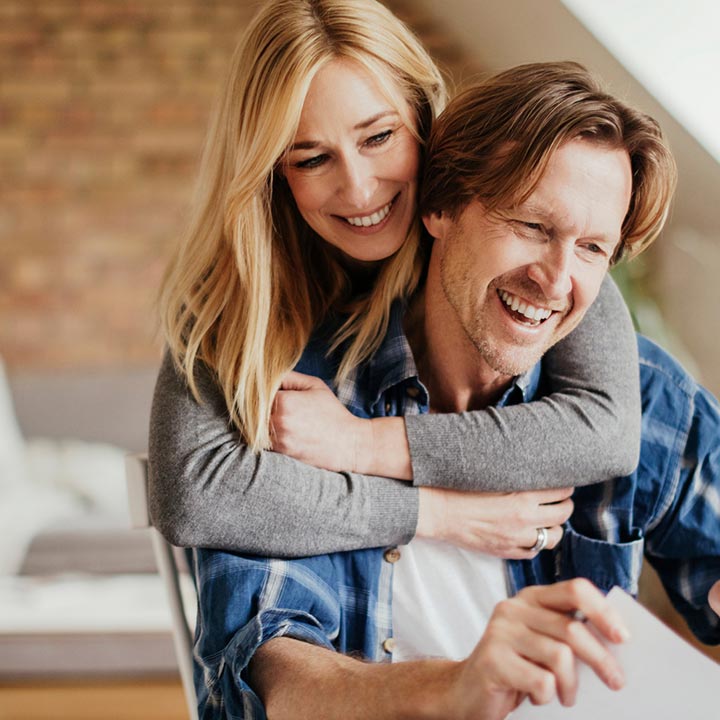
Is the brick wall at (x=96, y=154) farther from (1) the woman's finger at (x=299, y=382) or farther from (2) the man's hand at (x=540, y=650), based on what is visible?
(2) the man's hand at (x=540, y=650)

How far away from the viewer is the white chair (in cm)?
114

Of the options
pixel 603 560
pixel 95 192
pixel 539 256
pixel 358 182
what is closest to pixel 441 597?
pixel 603 560

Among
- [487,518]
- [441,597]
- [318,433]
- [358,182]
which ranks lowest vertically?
[441,597]

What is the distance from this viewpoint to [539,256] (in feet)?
3.54

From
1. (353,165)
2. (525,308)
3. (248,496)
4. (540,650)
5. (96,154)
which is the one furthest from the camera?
(96,154)

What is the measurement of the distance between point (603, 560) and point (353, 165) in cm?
57

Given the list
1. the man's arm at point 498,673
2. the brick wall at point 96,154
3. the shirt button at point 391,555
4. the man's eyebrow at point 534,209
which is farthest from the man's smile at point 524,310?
the brick wall at point 96,154

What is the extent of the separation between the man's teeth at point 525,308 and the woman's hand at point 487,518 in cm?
20

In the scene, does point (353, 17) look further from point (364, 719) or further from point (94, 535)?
point (94, 535)

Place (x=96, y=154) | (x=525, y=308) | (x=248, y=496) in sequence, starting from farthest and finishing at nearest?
(x=96, y=154), (x=525, y=308), (x=248, y=496)

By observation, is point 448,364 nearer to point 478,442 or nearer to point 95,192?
point 478,442

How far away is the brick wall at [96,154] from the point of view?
417 cm

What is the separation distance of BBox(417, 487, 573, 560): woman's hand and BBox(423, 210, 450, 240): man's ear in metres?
0.33

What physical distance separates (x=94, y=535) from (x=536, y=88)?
2269mm
